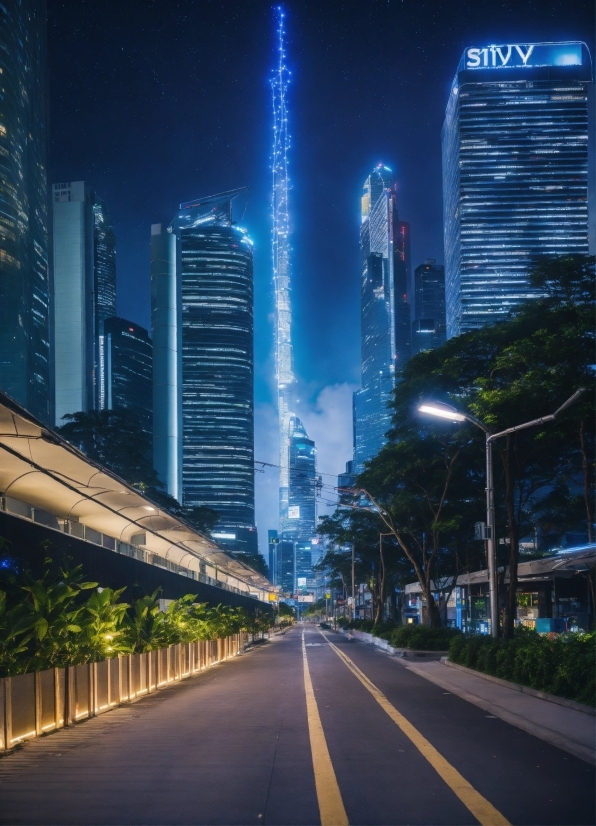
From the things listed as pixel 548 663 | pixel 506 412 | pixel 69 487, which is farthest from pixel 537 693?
pixel 506 412

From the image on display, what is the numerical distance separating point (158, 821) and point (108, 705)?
11615 mm

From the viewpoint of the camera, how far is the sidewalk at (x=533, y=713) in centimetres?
1374

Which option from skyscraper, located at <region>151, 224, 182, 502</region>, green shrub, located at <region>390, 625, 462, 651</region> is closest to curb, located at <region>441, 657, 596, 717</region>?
green shrub, located at <region>390, 625, 462, 651</region>

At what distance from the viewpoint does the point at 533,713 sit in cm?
1762

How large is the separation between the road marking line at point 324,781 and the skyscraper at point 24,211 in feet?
471

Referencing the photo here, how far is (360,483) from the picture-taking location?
53375mm

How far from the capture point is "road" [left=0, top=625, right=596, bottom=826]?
916cm

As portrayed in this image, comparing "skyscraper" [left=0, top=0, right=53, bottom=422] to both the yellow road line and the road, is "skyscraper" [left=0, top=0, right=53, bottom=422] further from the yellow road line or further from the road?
the yellow road line

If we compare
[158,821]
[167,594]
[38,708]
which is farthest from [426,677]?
[158,821]

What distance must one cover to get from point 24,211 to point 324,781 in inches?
6455

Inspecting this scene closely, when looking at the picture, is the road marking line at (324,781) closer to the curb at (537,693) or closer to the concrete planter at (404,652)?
the curb at (537,693)

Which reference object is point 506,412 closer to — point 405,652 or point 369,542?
point 405,652

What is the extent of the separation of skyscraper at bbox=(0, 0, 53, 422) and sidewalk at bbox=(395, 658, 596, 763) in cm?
13596

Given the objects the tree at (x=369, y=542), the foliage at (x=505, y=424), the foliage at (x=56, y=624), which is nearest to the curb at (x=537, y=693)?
the foliage at (x=505, y=424)
